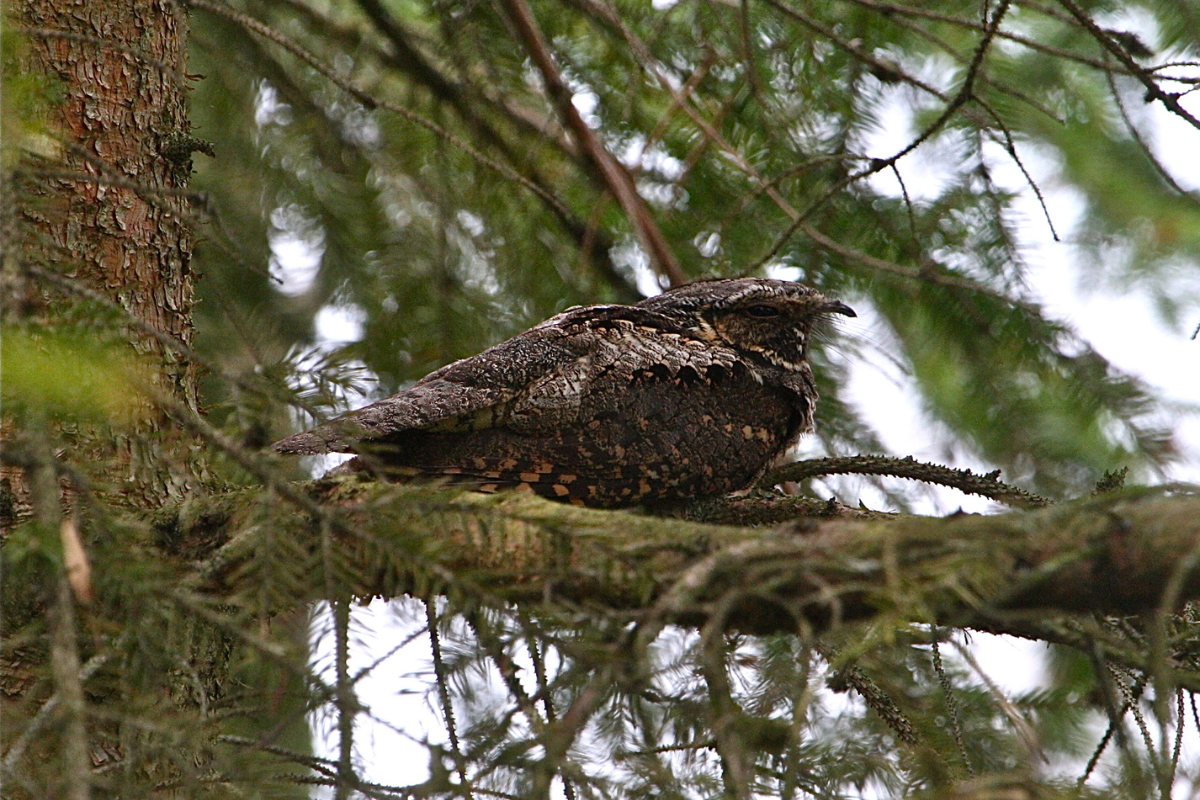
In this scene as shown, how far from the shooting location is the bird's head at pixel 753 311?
12.3 ft

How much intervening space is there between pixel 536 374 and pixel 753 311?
3.61ft

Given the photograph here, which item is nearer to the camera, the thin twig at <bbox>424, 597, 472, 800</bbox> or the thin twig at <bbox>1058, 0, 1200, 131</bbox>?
the thin twig at <bbox>424, 597, 472, 800</bbox>

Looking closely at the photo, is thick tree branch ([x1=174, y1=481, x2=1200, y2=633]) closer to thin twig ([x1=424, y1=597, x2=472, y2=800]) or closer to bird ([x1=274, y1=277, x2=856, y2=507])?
thin twig ([x1=424, y1=597, x2=472, y2=800])

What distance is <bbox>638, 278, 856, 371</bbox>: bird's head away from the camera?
3734mm

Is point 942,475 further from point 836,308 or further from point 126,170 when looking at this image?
point 126,170

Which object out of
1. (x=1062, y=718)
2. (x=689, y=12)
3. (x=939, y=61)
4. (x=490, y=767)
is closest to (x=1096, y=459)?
(x=1062, y=718)

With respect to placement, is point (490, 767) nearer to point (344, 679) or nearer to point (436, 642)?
point (344, 679)

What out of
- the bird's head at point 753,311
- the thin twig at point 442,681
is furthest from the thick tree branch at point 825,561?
the bird's head at point 753,311

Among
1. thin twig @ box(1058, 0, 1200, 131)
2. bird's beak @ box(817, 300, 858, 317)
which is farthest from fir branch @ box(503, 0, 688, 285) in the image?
thin twig @ box(1058, 0, 1200, 131)

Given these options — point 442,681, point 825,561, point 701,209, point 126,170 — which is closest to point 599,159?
point 701,209

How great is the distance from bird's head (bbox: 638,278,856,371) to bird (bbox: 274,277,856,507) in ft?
0.43

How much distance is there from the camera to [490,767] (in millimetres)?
1332

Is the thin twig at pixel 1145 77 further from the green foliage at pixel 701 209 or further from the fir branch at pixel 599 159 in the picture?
the fir branch at pixel 599 159

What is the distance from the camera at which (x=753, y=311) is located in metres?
3.80
